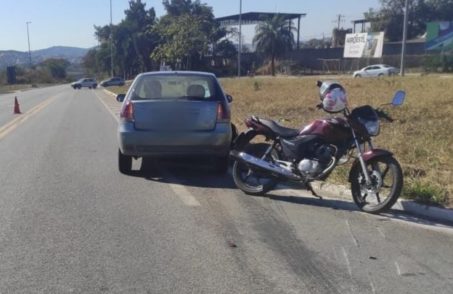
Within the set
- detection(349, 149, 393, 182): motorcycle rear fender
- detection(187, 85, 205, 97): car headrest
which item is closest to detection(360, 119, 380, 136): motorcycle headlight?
detection(349, 149, 393, 182): motorcycle rear fender

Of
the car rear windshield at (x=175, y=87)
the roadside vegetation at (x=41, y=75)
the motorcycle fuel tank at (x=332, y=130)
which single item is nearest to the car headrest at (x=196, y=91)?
the car rear windshield at (x=175, y=87)

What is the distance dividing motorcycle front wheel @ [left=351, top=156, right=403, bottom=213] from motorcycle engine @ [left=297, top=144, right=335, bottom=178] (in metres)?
0.34

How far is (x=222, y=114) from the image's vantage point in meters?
9.02

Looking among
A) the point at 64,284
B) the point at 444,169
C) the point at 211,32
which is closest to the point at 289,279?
the point at 64,284

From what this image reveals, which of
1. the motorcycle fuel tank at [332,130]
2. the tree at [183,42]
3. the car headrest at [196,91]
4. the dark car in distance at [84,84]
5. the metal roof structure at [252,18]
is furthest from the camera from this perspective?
the metal roof structure at [252,18]

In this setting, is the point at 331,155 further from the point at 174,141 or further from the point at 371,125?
the point at 174,141

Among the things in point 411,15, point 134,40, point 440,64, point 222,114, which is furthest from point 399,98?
point 411,15

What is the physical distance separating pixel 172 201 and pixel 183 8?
92.2 meters

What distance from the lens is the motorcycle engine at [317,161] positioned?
730 centimetres

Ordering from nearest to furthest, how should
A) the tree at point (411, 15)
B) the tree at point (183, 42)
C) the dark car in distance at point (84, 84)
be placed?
the tree at point (183, 42) → the dark car in distance at point (84, 84) → the tree at point (411, 15)

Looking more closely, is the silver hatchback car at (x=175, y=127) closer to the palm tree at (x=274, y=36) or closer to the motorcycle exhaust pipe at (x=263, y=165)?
the motorcycle exhaust pipe at (x=263, y=165)

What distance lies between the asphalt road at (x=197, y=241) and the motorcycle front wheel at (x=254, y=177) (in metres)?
0.14

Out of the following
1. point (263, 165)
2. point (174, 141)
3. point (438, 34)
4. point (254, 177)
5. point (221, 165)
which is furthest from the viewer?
point (438, 34)

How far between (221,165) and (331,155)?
259cm
